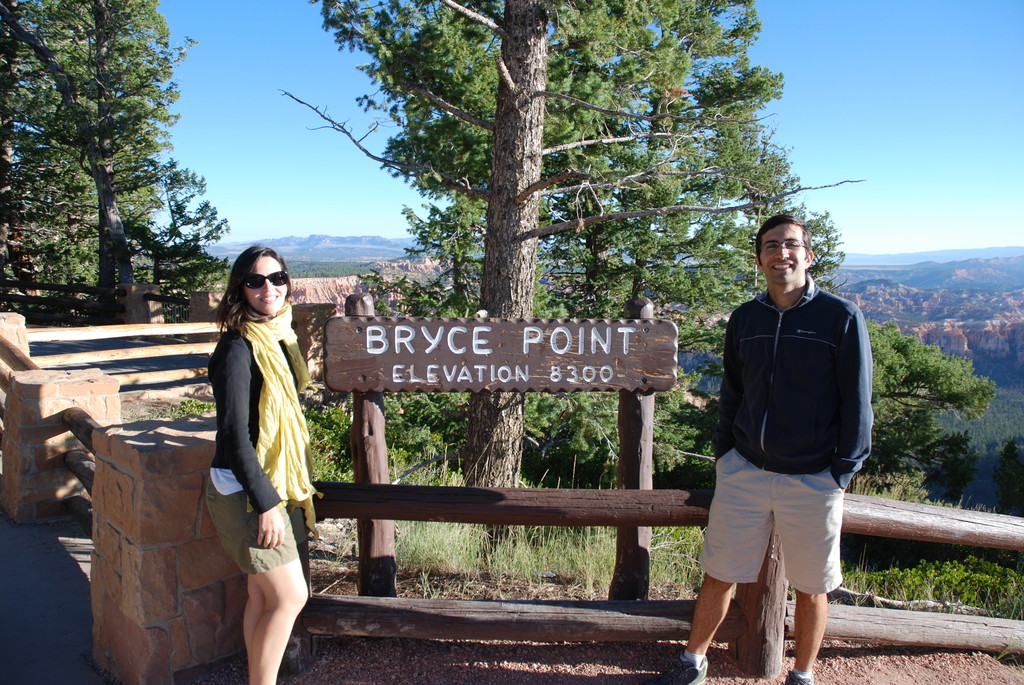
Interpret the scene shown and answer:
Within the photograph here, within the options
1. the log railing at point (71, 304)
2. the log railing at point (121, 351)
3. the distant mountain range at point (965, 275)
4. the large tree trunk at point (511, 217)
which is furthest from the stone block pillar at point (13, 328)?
the distant mountain range at point (965, 275)

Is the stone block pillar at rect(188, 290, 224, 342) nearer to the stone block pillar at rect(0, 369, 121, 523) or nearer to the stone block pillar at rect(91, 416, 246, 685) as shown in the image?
the stone block pillar at rect(0, 369, 121, 523)

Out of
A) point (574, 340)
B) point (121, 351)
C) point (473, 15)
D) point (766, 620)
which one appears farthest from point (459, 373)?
point (121, 351)

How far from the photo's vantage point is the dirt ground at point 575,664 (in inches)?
109

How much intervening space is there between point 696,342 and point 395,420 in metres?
7.41

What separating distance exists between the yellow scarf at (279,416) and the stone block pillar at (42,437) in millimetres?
2955

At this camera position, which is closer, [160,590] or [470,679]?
[160,590]

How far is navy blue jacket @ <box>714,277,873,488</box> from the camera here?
229 cm

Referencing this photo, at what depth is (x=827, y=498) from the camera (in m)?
2.37

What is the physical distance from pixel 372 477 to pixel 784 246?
204 cm

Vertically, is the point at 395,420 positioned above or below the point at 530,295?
below

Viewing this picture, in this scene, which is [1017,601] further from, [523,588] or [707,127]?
[707,127]

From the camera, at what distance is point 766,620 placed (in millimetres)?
2814

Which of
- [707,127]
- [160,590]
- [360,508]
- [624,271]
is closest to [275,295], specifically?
[360,508]

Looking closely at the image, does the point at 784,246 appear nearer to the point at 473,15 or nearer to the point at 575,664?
the point at 575,664
